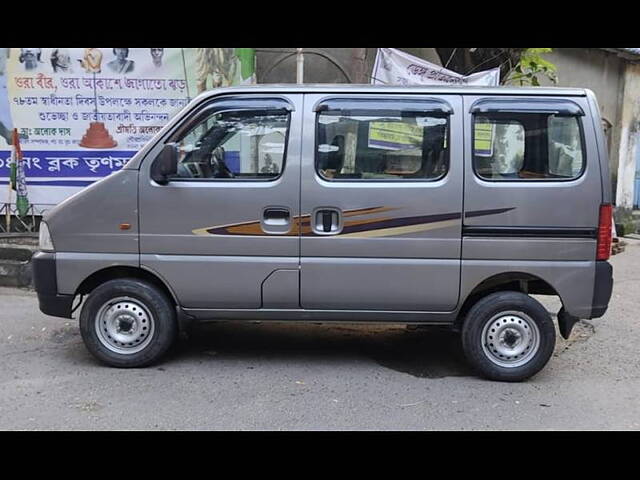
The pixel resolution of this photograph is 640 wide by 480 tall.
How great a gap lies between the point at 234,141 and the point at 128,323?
1663 millimetres

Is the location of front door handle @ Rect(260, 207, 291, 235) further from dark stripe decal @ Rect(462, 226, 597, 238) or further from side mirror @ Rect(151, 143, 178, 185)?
dark stripe decal @ Rect(462, 226, 597, 238)

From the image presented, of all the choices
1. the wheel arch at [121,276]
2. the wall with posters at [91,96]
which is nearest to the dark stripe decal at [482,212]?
the wheel arch at [121,276]

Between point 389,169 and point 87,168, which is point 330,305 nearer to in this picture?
point 389,169

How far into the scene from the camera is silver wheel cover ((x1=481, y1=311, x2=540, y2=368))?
14.4 ft

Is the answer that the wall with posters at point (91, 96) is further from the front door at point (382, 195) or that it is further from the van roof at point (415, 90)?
the front door at point (382, 195)

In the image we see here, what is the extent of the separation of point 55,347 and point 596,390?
4528mm

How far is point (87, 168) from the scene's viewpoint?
8.26 metres

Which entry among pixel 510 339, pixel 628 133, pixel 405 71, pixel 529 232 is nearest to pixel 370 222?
pixel 529 232

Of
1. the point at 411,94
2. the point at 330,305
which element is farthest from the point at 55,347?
the point at 411,94

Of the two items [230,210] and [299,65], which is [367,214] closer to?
A: [230,210]

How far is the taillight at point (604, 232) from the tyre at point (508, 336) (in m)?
0.59

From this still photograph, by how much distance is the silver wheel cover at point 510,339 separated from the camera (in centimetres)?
440

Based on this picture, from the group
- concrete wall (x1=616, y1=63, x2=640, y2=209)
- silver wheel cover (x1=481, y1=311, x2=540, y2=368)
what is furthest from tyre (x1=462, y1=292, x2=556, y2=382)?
concrete wall (x1=616, y1=63, x2=640, y2=209)

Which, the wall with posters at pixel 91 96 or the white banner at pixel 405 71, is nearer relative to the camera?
the white banner at pixel 405 71
